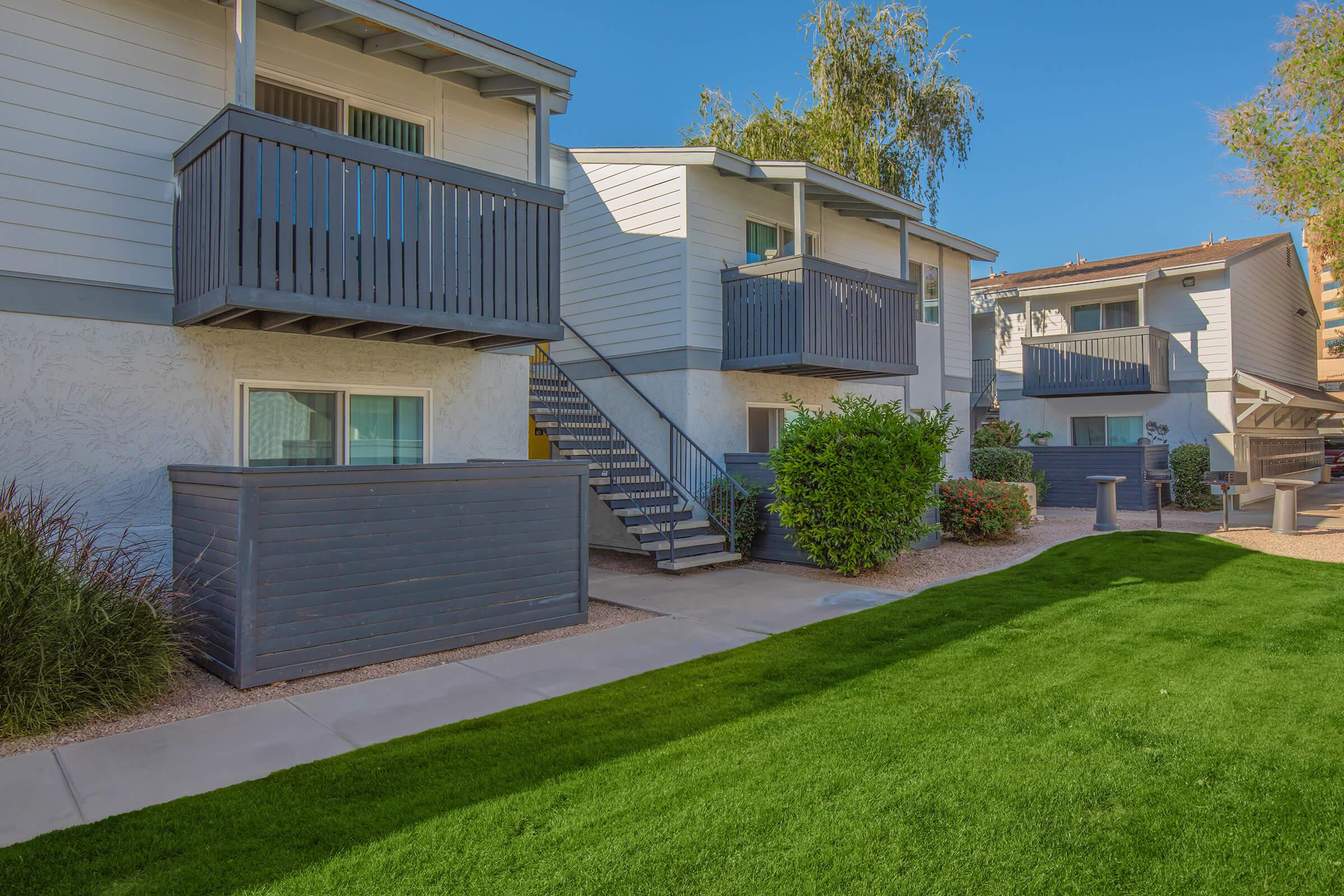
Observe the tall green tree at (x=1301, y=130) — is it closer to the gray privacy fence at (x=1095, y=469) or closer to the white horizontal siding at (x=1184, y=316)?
the white horizontal siding at (x=1184, y=316)

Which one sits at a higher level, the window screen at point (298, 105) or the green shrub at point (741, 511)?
the window screen at point (298, 105)

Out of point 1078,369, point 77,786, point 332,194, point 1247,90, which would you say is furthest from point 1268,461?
point 77,786

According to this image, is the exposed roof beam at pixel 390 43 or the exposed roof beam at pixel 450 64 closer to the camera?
the exposed roof beam at pixel 390 43

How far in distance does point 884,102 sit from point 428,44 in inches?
747

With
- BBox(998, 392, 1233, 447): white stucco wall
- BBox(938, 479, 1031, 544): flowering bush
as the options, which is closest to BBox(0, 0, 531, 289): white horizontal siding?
BBox(938, 479, 1031, 544): flowering bush

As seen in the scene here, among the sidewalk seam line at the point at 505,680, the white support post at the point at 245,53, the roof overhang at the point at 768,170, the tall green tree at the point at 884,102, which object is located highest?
the tall green tree at the point at 884,102

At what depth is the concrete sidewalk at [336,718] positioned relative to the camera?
4.22 meters

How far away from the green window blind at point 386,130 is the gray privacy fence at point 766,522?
603cm

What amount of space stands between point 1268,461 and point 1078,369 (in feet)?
22.5

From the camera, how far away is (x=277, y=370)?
816 centimetres

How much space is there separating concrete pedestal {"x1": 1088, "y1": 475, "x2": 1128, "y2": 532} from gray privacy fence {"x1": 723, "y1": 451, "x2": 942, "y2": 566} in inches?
277

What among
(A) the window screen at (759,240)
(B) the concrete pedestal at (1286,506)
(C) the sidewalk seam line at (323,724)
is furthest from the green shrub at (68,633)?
(B) the concrete pedestal at (1286,506)

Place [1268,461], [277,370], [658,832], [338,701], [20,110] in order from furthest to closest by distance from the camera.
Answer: [1268,461]
[277,370]
[20,110]
[338,701]
[658,832]

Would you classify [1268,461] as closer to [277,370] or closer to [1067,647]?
[1067,647]
